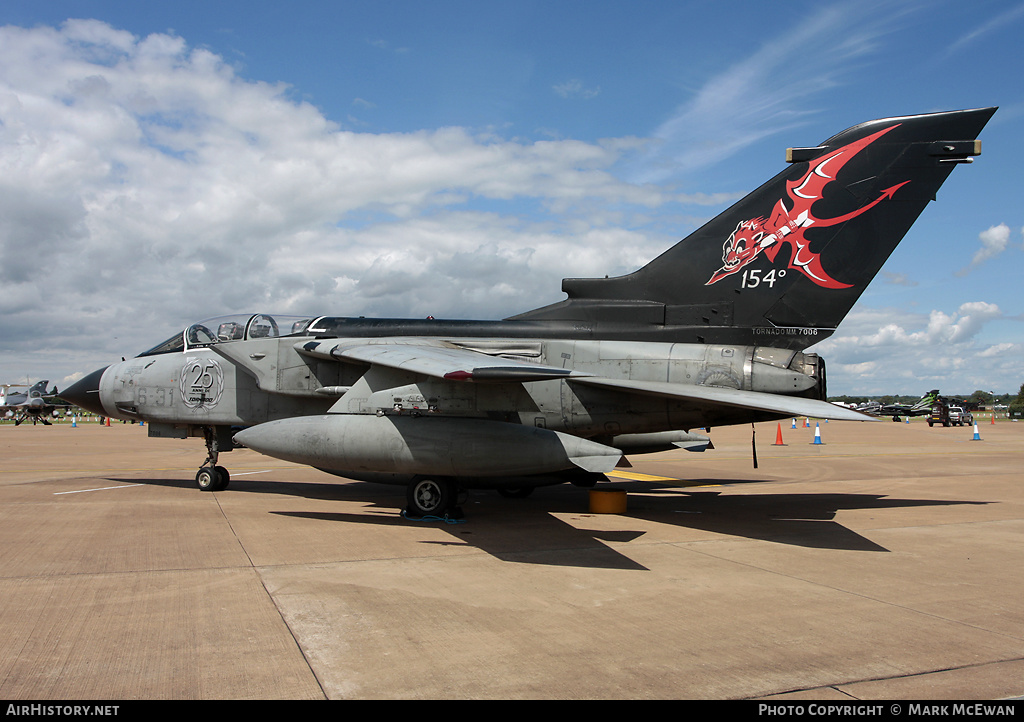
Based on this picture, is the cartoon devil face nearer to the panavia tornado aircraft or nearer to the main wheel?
the panavia tornado aircraft

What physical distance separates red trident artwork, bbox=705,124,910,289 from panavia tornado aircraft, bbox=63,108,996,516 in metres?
0.02

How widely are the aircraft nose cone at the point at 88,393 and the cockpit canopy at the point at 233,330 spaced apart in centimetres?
103

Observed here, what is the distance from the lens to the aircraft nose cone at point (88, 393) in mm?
12164

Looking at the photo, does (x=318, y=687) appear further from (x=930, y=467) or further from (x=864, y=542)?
(x=930, y=467)

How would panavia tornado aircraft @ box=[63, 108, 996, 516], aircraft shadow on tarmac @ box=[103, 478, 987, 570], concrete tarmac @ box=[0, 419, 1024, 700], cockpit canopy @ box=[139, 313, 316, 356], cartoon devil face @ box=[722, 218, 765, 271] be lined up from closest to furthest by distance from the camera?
concrete tarmac @ box=[0, 419, 1024, 700], aircraft shadow on tarmac @ box=[103, 478, 987, 570], panavia tornado aircraft @ box=[63, 108, 996, 516], cartoon devil face @ box=[722, 218, 765, 271], cockpit canopy @ box=[139, 313, 316, 356]

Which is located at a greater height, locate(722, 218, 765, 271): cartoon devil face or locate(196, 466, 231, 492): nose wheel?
locate(722, 218, 765, 271): cartoon devil face

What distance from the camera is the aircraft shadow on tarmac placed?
7.68 meters

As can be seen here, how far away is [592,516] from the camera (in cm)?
1012

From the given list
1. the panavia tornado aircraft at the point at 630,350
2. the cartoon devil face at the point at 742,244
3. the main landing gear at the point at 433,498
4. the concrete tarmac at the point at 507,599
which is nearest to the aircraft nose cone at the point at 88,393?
the concrete tarmac at the point at 507,599

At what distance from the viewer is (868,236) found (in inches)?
366

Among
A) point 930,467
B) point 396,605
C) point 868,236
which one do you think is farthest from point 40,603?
point 930,467

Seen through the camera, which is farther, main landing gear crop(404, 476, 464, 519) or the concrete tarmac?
main landing gear crop(404, 476, 464, 519)

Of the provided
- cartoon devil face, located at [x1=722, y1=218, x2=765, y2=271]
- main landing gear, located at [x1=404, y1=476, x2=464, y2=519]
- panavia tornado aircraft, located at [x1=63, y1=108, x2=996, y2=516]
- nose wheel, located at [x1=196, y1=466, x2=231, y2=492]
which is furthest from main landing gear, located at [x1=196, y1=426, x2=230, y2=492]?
cartoon devil face, located at [x1=722, y1=218, x2=765, y2=271]

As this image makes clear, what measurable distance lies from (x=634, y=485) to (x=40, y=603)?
10817 millimetres
